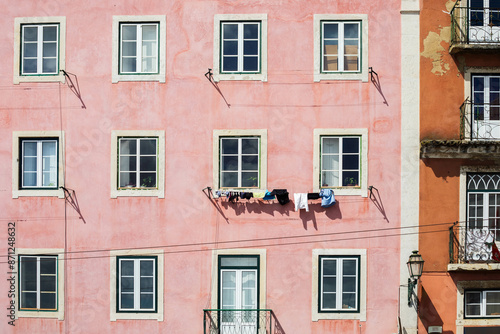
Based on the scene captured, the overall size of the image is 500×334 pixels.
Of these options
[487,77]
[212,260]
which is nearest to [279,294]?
[212,260]

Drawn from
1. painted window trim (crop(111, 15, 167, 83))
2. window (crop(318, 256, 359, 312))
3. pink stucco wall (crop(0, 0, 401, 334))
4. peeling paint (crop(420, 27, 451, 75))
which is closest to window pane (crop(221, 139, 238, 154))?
pink stucco wall (crop(0, 0, 401, 334))

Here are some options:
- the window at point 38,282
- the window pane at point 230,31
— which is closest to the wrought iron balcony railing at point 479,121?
the window pane at point 230,31

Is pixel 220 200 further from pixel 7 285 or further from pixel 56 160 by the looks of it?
pixel 7 285

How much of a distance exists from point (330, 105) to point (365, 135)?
1259mm

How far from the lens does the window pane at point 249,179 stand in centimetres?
1598

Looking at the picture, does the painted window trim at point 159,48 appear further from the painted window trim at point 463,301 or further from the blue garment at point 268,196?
the painted window trim at point 463,301

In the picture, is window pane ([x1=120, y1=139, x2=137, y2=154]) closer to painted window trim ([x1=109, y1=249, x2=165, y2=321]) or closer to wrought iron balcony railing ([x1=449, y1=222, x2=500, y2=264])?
painted window trim ([x1=109, y1=249, x2=165, y2=321])

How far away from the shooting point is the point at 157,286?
15836 mm

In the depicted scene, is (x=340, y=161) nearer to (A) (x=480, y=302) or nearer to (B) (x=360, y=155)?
(B) (x=360, y=155)

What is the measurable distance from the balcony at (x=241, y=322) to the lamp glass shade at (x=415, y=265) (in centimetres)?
383

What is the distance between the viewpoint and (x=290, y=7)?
1605 centimetres

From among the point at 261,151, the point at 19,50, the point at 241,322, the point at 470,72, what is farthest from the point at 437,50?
the point at 19,50

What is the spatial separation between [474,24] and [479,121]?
106 inches

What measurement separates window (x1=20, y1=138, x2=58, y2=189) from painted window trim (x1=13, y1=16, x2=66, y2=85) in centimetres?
172
